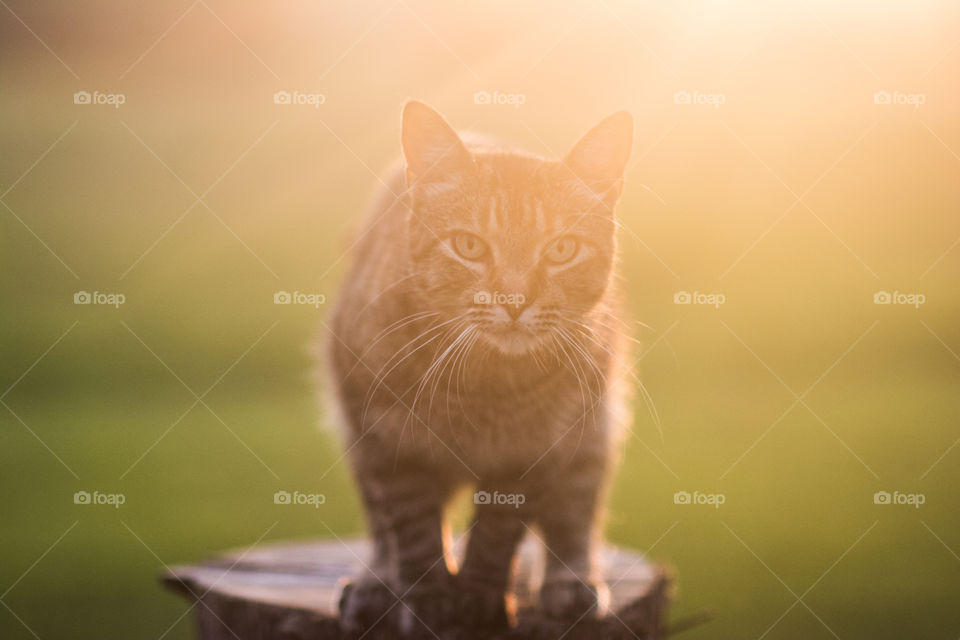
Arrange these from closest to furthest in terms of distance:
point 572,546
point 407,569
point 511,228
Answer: point 511,228 → point 407,569 → point 572,546

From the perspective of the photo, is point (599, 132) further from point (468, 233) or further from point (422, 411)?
point (422, 411)

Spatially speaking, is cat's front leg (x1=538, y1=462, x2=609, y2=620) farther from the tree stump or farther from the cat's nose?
the cat's nose

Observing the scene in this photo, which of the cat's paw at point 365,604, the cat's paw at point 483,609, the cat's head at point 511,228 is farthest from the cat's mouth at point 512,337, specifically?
the cat's paw at point 365,604

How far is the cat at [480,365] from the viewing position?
2219 millimetres

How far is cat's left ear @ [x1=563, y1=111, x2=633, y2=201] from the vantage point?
7.55 ft

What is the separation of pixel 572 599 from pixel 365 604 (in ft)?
2.20

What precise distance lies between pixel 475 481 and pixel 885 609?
9.14 feet

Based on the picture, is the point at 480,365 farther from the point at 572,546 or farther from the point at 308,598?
the point at 308,598

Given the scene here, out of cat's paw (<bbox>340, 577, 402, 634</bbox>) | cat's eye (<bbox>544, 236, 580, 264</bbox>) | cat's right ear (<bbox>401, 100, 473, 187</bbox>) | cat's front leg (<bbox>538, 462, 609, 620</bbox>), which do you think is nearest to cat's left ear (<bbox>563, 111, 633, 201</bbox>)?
cat's eye (<bbox>544, 236, 580, 264</bbox>)

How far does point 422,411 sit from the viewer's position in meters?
2.38

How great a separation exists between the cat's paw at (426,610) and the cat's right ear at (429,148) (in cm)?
124

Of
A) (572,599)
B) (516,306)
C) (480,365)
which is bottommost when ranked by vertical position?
(572,599)

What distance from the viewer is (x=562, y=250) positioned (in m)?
2.28

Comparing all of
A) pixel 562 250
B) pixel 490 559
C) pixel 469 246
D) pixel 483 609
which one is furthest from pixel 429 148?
pixel 483 609
